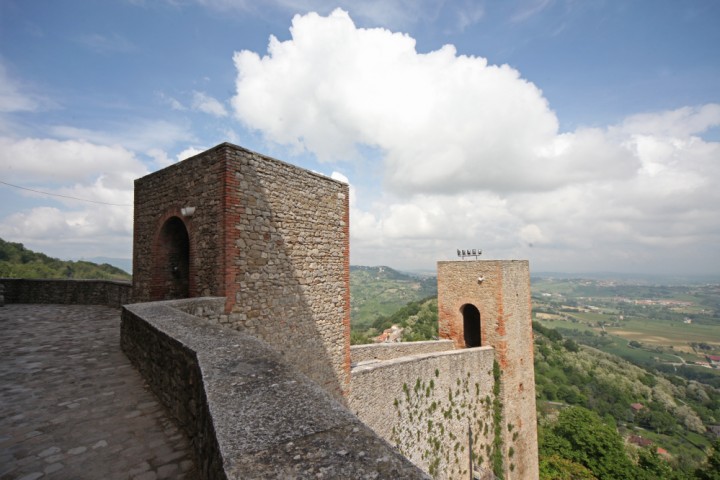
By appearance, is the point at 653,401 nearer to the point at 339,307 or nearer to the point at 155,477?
the point at 339,307

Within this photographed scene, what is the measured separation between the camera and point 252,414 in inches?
77.4

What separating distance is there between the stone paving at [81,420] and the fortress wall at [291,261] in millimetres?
1977

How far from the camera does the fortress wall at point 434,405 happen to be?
27.7ft

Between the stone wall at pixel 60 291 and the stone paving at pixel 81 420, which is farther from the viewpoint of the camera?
the stone wall at pixel 60 291

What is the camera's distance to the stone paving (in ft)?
8.25

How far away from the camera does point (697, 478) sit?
17.6m

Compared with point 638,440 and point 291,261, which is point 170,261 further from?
point 638,440

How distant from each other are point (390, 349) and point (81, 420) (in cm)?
1015

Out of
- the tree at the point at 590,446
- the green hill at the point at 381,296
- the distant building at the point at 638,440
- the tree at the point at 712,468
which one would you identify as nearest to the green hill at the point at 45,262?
the tree at the point at 590,446

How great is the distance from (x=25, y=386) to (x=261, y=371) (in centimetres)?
351

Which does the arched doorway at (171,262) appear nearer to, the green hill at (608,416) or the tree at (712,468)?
the green hill at (608,416)

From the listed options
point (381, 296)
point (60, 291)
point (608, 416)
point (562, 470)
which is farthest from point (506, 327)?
point (381, 296)

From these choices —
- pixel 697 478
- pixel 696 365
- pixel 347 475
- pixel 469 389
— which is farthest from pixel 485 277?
pixel 696 365

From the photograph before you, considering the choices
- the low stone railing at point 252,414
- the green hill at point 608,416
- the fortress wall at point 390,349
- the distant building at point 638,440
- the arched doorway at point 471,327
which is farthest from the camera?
the distant building at point 638,440
